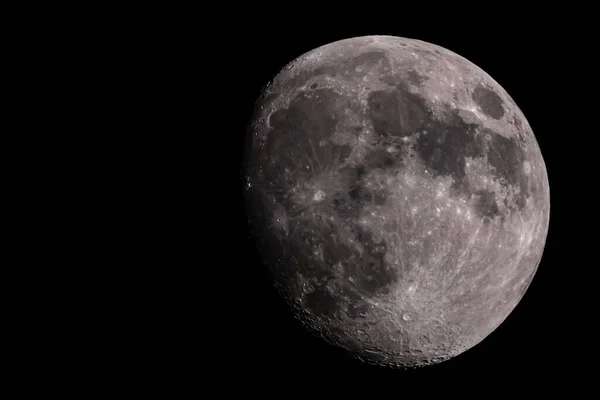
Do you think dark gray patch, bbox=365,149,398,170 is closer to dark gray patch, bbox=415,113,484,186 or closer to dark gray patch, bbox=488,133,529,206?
dark gray patch, bbox=415,113,484,186

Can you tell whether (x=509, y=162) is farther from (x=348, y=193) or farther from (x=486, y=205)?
(x=348, y=193)

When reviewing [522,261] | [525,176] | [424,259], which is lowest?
[424,259]

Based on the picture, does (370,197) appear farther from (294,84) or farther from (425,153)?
(294,84)

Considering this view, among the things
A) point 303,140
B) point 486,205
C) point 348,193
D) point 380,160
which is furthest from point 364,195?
point 486,205

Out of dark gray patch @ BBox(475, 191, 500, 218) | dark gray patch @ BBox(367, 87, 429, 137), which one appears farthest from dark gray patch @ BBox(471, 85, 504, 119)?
dark gray patch @ BBox(475, 191, 500, 218)

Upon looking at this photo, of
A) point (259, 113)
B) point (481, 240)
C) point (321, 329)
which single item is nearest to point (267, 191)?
point (259, 113)

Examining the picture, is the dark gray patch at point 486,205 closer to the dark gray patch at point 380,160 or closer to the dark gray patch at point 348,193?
the dark gray patch at point 380,160
